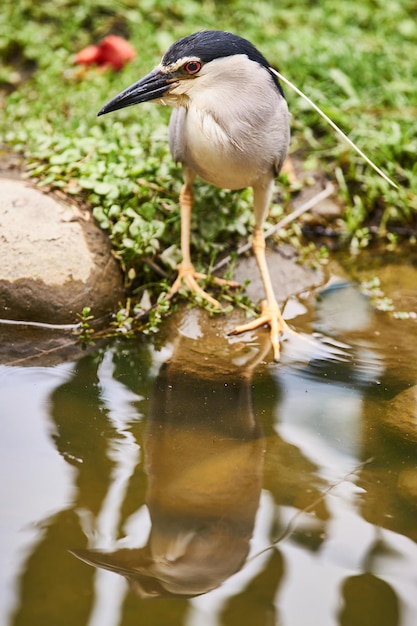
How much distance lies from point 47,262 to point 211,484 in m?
1.57

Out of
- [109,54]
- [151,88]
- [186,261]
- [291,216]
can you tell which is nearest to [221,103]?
[151,88]

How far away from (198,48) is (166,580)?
2126 mm

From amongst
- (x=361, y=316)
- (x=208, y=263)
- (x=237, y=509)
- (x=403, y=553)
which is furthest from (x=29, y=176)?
(x=403, y=553)

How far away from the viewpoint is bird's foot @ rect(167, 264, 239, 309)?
3.93 m

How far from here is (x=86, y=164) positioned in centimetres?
409

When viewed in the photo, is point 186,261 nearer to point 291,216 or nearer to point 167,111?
point 291,216

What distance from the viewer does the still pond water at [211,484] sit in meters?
2.19

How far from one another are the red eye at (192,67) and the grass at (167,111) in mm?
880

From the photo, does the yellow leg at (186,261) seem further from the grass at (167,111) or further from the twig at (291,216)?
the twig at (291,216)

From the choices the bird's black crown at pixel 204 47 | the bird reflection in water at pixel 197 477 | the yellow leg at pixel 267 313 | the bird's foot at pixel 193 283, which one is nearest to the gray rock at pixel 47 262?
the bird's foot at pixel 193 283

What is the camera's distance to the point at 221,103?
3328 millimetres

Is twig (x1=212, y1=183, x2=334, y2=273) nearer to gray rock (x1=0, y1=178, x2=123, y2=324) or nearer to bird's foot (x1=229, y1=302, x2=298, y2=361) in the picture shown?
bird's foot (x1=229, y1=302, x2=298, y2=361)

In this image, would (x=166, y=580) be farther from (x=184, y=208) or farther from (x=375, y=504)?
(x=184, y=208)

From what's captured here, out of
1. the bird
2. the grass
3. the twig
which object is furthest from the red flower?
the bird
